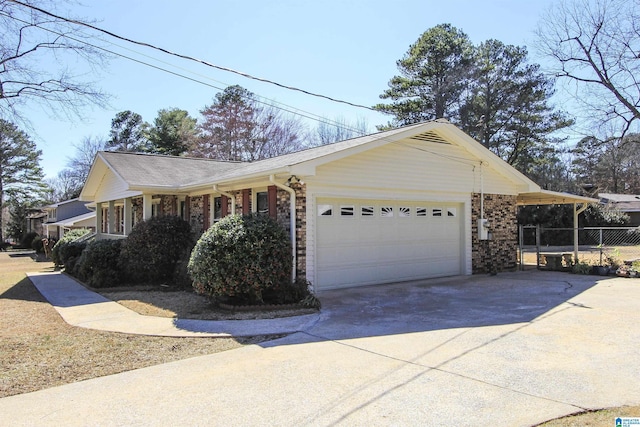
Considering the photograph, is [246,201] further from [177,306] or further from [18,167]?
[18,167]

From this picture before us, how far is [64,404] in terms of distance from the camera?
4270 millimetres

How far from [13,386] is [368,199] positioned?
26.2 ft

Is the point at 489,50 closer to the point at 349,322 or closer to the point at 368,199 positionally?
Answer: the point at 368,199

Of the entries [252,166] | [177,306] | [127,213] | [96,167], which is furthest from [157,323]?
[96,167]

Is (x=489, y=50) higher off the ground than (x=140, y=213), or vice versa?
(x=489, y=50)

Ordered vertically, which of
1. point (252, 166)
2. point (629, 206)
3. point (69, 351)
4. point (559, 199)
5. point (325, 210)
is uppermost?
point (252, 166)

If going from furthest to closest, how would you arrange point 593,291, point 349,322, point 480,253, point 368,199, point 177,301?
point 480,253, point 368,199, point 593,291, point 177,301, point 349,322

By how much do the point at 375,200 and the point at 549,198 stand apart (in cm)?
801

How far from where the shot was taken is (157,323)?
7656 millimetres

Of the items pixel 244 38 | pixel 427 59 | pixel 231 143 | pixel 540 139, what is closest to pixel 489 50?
pixel 427 59

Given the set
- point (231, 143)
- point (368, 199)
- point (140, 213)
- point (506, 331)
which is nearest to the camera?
point (506, 331)

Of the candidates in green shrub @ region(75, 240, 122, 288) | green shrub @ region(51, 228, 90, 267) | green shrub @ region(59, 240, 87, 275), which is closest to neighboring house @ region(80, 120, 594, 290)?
green shrub @ region(75, 240, 122, 288)

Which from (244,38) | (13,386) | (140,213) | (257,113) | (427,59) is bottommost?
(13,386)

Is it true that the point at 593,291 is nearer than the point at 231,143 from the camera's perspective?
Yes
